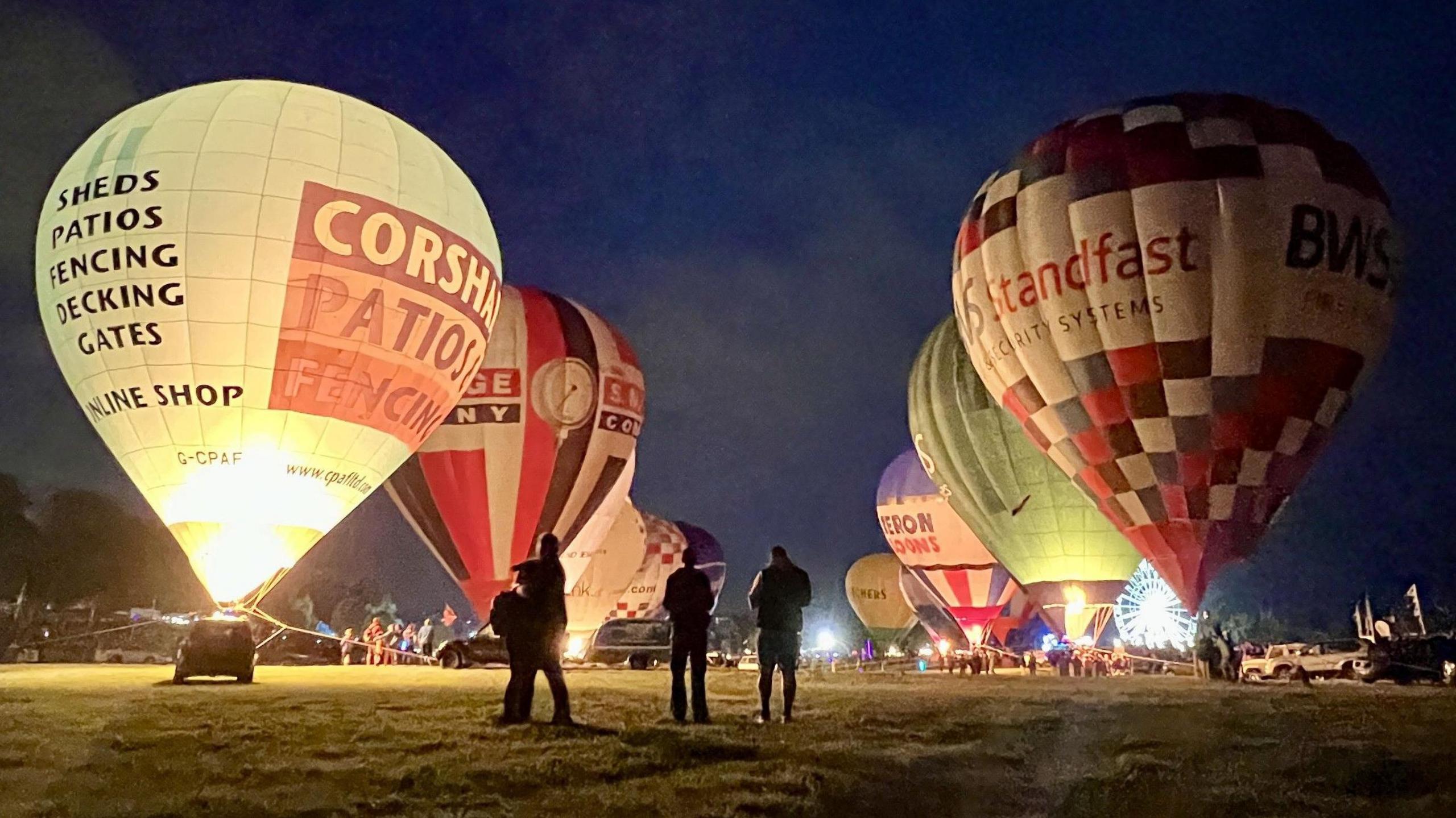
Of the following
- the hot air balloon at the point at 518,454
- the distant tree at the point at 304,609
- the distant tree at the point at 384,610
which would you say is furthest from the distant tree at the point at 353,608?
the hot air balloon at the point at 518,454

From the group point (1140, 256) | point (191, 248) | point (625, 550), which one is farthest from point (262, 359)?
point (625, 550)

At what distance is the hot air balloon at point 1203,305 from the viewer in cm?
1459

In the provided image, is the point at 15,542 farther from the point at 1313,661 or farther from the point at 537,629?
the point at 1313,661

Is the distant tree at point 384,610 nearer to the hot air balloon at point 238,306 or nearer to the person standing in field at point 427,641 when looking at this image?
the person standing in field at point 427,641

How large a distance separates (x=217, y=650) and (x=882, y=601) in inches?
1579

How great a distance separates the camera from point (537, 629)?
744cm

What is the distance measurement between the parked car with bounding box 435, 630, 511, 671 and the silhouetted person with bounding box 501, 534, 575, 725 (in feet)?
40.2

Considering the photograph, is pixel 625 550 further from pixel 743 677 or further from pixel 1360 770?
pixel 1360 770

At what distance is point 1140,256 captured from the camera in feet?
49.3

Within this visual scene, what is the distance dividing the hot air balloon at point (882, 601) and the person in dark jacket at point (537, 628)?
42265mm

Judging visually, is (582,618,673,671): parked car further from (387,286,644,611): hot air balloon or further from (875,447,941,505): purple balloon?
(875,447,941,505): purple balloon

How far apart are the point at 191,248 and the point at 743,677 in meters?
10.6

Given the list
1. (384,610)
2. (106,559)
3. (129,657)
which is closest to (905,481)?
(129,657)

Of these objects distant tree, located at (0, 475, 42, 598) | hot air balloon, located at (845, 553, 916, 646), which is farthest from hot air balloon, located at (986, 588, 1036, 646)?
distant tree, located at (0, 475, 42, 598)
